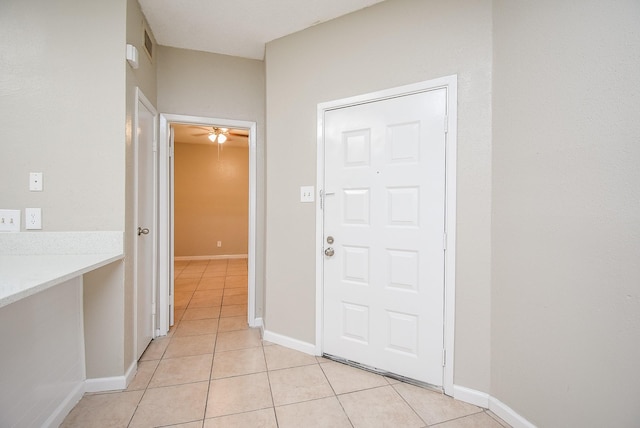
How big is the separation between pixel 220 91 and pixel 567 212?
288 cm

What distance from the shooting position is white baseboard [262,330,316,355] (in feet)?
7.48

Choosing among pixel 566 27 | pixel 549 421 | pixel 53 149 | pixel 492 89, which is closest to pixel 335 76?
pixel 492 89

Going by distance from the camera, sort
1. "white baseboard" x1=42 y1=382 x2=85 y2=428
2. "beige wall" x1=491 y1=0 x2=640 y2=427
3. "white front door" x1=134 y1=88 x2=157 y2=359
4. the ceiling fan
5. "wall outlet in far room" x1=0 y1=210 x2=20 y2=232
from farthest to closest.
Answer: the ceiling fan < "white front door" x1=134 y1=88 x2=157 y2=359 < "wall outlet in far room" x1=0 y1=210 x2=20 y2=232 < "white baseboard" x1=42 y1=382 x2=85 y2=428 < "beige wall" x1=491 y1=0 x2=640 y2=427

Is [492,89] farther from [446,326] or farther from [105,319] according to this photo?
[105,319]

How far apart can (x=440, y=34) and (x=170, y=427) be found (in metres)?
2.82

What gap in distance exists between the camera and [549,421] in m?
1.33

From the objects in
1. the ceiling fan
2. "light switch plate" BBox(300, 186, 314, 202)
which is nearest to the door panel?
"light switch plate" BBox(300, 186, 314, 202)

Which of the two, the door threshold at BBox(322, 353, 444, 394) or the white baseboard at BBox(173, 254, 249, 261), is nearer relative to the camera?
the door threshold at BBox(322, 353, 444, 394)

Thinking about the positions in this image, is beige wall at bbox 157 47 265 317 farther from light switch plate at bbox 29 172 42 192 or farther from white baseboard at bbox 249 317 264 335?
light switch plate at bbox 29 172 42 192

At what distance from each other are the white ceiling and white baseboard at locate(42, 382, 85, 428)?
8.76 ft

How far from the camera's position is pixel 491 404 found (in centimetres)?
163

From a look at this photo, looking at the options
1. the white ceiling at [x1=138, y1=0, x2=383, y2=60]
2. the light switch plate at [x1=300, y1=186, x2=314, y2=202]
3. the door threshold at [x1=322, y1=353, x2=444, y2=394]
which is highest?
the white ceiling at [x1=138, y1=0, x2=383, y2=60]

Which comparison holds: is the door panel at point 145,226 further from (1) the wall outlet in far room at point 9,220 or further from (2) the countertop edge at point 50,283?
(1) the wall outlet in far room at point 9,220

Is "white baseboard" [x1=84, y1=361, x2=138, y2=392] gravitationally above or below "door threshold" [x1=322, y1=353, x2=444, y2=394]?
above
